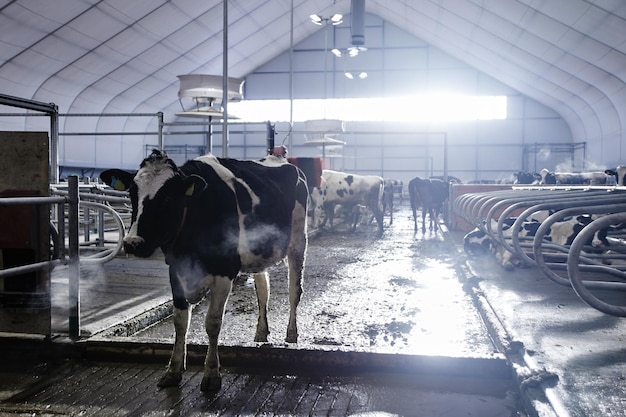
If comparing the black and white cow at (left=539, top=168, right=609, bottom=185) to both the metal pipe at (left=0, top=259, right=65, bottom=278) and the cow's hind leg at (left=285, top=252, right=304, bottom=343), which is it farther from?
the metal pipe at (left=0, top=259, right=65, bottom=278)

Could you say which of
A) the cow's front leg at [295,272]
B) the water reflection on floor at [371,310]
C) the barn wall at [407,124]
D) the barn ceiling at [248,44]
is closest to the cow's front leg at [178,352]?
the water reflection on floor at [371,310]

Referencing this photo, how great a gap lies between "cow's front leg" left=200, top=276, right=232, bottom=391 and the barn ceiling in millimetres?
11620

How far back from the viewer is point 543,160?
88.1 ft

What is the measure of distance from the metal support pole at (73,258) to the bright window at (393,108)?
77.2ft

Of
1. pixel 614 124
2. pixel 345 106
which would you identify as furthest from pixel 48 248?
pixel 345 106

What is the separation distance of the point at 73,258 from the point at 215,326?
1.23 metres

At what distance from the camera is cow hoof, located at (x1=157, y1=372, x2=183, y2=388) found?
2.86 metres

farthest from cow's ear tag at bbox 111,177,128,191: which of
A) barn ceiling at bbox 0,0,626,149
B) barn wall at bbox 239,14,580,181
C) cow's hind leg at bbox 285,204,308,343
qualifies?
barn wall at bbox 239,14,580,181

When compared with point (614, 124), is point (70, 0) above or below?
above

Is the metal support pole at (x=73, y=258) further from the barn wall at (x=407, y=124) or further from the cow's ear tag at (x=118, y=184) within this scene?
the barn wall at (x=407, y=124)

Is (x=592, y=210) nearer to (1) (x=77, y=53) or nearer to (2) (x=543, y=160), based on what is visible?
(1) (x=77, y=53)

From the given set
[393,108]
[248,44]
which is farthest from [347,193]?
[393,108]

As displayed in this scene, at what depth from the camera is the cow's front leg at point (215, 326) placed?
285cm

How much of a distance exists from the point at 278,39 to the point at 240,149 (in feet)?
19.7
